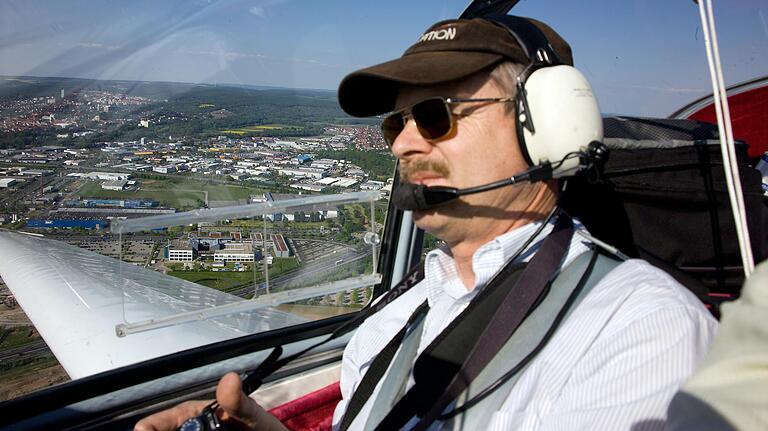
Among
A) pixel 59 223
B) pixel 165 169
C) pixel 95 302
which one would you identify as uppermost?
pixel 165 169

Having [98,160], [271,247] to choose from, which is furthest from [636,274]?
[98,160]

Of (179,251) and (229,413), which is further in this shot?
(179,251)

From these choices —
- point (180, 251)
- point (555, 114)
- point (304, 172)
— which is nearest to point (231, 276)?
point (180, 251)

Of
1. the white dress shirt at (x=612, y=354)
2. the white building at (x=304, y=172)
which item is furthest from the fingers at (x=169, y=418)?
the white building at (x=304, y=172)

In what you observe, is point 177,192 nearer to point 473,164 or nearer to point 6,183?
point 6,183

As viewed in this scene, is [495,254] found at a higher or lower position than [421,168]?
lower

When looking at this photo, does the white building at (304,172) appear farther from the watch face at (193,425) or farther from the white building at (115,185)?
the watch face at (193,425)
